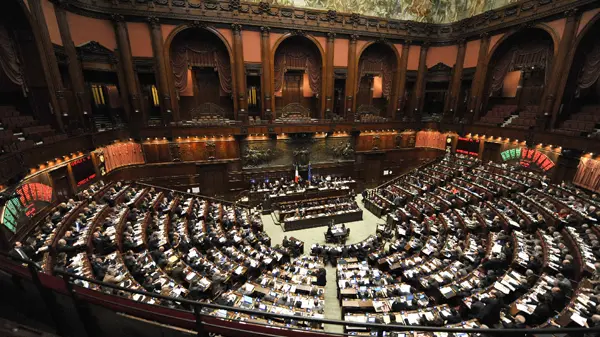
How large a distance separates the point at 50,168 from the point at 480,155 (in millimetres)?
26736

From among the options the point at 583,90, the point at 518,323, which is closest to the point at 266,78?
the point at 518,323

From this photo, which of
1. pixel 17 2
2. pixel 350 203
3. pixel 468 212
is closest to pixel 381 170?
pixel 350 203

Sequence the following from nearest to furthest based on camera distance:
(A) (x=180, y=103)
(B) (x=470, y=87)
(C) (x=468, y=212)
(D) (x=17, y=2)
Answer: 1. (D) (x=17, y=2)
2. (C) (x=468, y=212)
3. (A) (x=180, y=103)
4. (B) (x=470, y=87)

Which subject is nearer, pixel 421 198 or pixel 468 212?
pixel 468 212

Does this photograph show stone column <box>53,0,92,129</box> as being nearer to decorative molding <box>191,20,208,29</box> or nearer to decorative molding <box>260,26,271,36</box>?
decorative molding <box>191,20,208,29</box>

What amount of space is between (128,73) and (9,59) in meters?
5.67

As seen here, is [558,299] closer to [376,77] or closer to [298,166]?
[298,166]

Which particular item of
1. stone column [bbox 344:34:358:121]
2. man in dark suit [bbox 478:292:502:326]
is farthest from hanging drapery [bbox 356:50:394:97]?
man in dark suit [bbox 478:292:502:326]

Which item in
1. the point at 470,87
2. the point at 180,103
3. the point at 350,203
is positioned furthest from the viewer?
the point at 470,87

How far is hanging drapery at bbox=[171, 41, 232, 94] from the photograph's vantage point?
18.0 m

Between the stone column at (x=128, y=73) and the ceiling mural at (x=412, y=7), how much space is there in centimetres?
1008

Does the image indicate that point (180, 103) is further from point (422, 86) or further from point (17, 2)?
point (422, 86)

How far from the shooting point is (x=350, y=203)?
55.8 ft

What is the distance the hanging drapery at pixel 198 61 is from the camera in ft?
58.9
